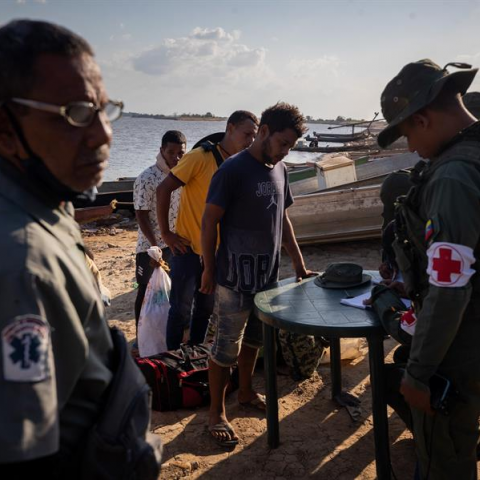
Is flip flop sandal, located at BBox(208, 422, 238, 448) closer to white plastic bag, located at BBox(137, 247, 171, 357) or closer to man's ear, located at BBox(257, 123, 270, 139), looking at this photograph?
white plastic bag, located at BBox(137, 247, 171, 357)

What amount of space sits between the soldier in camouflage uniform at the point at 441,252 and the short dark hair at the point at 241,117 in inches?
68.7

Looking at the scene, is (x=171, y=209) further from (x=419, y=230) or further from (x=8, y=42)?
(x=8, y=42)

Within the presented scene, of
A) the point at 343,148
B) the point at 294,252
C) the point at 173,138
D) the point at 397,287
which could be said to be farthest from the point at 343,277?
the point at 343,148

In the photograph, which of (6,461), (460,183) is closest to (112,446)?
(6,461)

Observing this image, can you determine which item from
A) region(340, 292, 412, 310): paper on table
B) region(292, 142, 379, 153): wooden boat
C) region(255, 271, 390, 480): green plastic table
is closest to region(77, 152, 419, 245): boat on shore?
region(255, 271, 390, 480): green plastic table

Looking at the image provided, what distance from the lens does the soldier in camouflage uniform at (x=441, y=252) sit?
183 centimetres

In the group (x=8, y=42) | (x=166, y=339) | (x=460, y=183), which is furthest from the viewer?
(x=166, y=339)

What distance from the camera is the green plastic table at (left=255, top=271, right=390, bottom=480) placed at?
101 inches

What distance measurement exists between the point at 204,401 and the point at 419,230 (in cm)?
247

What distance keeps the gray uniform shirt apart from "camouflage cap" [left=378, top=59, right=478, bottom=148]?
57.4 inches

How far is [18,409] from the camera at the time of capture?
1.00 m

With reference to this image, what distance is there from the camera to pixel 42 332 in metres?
1.04

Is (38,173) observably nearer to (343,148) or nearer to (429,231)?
(429,231)

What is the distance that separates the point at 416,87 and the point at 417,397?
1.25m
